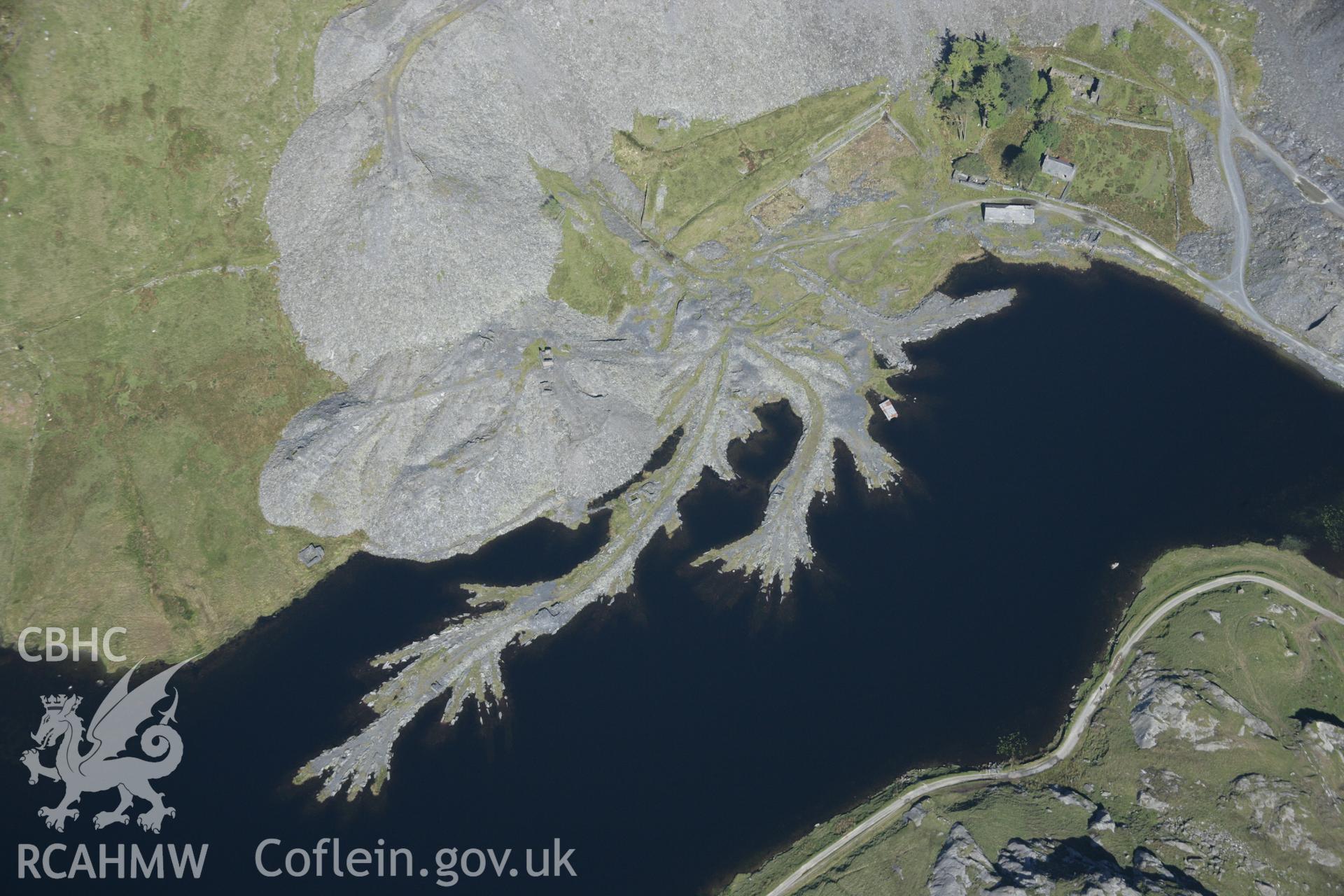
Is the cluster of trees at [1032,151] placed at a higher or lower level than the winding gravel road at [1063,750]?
higher

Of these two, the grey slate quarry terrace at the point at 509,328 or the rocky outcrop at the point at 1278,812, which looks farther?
the grey slate quarry terrace at the point at 509,328

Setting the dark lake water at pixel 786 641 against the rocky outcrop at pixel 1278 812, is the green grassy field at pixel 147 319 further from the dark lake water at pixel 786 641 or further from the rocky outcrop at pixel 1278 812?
the rocky outcrop at pixel 1278 812

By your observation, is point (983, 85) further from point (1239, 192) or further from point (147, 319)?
point (147, 319)

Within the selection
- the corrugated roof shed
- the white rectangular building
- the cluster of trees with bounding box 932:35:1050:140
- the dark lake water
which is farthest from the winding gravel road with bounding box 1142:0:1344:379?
the white rectangular building

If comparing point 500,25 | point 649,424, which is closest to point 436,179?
point 500,25

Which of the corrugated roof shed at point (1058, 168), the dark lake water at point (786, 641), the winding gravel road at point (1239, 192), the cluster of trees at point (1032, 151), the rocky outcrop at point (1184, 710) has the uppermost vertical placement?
the cluster of trees at point (1032, 151)

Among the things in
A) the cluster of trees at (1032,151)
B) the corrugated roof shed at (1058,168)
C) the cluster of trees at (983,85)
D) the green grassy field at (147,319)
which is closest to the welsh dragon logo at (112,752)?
the green grassy field at (147,319)

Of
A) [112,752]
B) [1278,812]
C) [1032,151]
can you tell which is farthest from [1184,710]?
[112,752]
